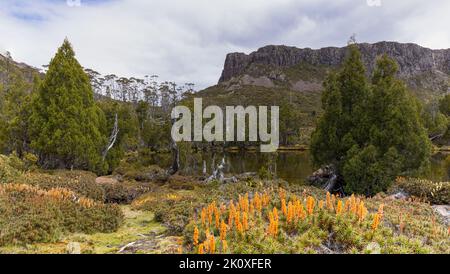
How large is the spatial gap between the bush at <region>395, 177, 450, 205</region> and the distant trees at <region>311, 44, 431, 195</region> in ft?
5.28

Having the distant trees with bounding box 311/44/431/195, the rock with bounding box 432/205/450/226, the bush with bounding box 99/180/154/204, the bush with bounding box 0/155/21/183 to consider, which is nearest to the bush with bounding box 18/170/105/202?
the bush with bounding box 0/155/21/183

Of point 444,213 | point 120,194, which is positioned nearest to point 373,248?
point 444,213

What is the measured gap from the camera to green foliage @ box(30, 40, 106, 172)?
20797mm

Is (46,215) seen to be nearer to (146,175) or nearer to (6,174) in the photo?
(6,174)

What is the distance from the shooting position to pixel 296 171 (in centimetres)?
3403

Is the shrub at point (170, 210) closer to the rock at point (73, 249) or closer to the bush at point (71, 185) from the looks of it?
the bush at point (71, 185)

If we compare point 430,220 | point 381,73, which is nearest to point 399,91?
point 381,73

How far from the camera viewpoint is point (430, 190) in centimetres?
1458

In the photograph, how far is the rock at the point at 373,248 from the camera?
604cm

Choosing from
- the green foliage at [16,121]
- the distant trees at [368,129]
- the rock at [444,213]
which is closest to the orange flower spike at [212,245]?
the rock at [444,213]

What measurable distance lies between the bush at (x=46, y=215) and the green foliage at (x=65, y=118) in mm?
9846

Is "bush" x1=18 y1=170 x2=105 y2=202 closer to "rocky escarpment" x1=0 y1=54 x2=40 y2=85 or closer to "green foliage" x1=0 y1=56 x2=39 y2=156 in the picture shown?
"green foliage" x1=0 y1=56 x2=39 y2=156

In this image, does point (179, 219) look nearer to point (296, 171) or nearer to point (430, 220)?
point (430, 220)
